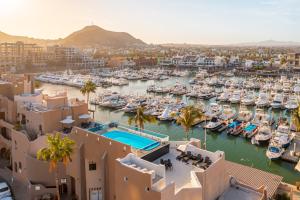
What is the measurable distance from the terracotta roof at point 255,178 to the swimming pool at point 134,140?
26.9 feet

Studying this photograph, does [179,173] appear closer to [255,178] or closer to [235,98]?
[255,178]

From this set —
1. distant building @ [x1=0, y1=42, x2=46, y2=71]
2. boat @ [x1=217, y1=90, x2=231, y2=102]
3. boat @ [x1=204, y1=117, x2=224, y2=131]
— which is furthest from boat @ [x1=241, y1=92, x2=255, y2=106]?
distant building @ [x1=0, y1=42, x2=46, y2=71]

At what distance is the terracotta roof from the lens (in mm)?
21422

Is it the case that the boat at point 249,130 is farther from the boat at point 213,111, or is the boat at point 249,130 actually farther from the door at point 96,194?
the door at point 96,194

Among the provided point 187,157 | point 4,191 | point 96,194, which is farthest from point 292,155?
point 4,191

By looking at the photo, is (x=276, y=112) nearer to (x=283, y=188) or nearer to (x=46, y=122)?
(x=283, y=188)

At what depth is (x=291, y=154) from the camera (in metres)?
32.6


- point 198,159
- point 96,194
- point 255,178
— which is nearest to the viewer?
point 198,159

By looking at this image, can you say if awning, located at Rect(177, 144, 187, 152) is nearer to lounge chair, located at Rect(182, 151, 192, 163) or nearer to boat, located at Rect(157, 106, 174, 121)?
lounge chair, located at Rect(182, 151, 192, 163)

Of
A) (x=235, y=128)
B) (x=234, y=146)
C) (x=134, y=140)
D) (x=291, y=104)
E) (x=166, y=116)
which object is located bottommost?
(x=234, y=146)

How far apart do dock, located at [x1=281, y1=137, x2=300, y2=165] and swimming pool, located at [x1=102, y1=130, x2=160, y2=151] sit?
1987 centimetres

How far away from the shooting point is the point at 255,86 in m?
77.4

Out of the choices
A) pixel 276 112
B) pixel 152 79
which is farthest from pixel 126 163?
pixel 152 79

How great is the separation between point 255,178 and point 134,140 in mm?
10372
